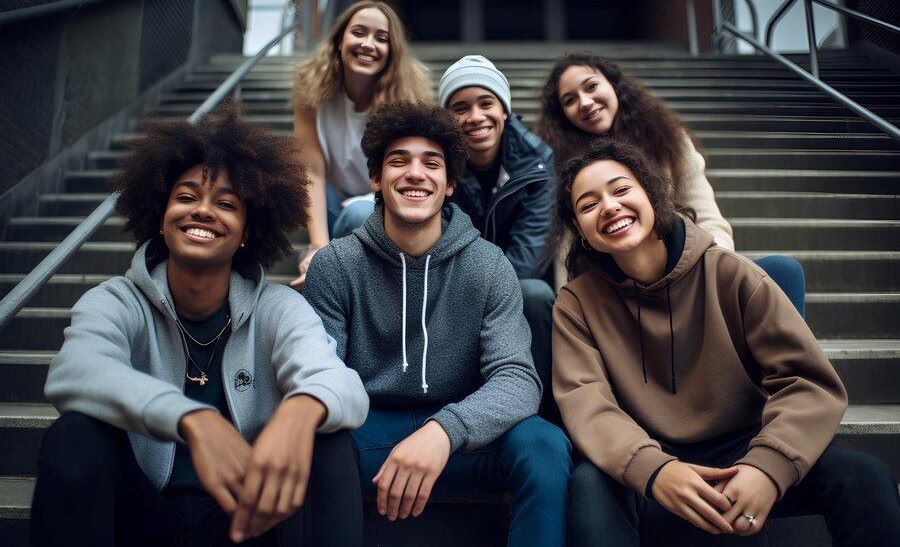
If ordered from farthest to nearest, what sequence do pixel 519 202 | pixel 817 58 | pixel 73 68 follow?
pixel 817 58
pixel 73 68
pixel 519 202

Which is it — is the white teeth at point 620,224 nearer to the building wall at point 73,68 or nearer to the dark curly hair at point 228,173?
the dark curly hair at point 228,173

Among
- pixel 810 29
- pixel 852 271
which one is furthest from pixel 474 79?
pixel 810 29

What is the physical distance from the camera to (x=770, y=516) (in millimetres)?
1255

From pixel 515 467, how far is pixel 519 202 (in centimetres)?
106

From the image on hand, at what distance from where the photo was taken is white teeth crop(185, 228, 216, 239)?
1367 mm

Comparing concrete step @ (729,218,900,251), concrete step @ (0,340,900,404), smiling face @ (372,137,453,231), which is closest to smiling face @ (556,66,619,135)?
smiling face @ (372,137,453,231)

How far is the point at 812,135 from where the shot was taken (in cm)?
346

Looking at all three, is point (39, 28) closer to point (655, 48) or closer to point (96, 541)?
point (96, 541)

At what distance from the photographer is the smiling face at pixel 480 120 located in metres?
2.09

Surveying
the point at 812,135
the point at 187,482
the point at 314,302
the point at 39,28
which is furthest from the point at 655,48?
the point at 187,482

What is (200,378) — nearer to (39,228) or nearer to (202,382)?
(202,382)

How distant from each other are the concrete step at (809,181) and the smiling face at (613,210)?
70.8 inches

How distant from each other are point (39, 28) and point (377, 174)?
7.32 ft

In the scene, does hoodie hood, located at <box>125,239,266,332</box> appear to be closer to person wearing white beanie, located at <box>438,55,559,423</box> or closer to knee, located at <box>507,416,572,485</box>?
knee, located at <box>507,416,572,485</box>
